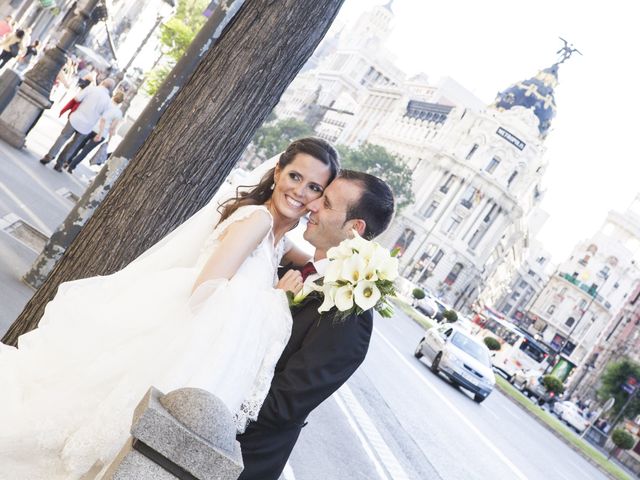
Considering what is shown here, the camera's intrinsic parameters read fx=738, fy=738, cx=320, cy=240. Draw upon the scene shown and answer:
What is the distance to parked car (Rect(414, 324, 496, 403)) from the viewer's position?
18.0m

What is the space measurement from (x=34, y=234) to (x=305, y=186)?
618 cm

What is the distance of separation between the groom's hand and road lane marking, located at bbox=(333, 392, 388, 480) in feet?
17.6

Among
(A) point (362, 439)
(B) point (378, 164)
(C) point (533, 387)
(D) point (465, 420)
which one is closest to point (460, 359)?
(D) point (465, 420)

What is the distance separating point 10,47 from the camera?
61.7 ft

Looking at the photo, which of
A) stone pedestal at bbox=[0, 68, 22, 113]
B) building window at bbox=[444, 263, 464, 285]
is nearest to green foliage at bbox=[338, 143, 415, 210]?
building window at bbox=[444, 263, 464, 285]

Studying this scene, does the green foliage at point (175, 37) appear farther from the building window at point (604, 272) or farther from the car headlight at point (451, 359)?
the building window at point (604, 272)

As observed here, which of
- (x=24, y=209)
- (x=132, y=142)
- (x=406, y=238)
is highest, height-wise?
(x=406, y=238)

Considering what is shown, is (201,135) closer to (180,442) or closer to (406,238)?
(180,442)

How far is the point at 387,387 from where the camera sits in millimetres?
13438

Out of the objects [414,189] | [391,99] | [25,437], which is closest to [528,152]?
[414,189]

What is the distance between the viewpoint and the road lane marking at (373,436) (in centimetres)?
840

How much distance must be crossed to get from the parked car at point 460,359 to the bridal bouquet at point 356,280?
619 inches

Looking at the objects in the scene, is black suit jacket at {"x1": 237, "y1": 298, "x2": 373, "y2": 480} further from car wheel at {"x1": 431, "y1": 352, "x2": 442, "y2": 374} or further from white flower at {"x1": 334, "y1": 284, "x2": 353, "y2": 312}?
car wheel at {"x1": 431, "y1": 352, "x2": 442, "y2": 374}

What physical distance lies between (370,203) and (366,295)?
18.9 inches
